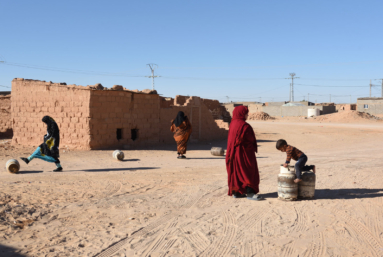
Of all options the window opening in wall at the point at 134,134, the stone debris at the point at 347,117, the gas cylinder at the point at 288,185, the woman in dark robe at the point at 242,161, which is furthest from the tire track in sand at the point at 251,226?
the stone debris at the point at 347,117

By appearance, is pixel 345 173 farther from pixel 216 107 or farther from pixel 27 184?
pixel 216 107

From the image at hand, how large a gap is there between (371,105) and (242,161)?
44.7 m

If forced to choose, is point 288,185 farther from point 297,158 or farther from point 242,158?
point 242,158

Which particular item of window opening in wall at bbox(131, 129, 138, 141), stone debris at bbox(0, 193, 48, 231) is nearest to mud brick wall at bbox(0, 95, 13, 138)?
window opening in wall at bbox(131, 129, 138, 141)

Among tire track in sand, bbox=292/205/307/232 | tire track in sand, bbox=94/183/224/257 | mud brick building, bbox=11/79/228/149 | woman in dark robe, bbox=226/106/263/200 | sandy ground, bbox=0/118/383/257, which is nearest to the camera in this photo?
tire track in sand, bbox=94/183/224/257

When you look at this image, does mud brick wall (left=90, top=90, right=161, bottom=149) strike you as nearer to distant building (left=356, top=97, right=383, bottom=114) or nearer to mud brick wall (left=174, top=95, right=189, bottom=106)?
mud brick wall (left=174, top=95, right=189, bottom=106)

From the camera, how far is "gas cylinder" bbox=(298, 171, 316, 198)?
529 cm

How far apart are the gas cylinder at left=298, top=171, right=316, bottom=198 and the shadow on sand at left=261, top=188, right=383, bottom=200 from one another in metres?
0.26

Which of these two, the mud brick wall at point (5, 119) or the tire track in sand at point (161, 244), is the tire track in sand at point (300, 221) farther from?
the mud brick wall at point (5, 119)

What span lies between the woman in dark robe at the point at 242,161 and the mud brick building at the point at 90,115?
7.58 meters

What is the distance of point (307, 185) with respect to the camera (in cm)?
533

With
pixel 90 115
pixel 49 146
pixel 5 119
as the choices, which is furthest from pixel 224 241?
pixel 5 119

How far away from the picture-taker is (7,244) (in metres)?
3.56

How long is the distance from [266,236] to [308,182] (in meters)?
1.81
